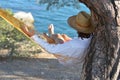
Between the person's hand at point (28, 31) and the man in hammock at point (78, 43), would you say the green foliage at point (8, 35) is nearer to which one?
the person's hand at point (28, 31)

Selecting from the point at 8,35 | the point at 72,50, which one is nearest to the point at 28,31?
the point at 72,50

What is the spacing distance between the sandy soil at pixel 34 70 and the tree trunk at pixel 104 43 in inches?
132

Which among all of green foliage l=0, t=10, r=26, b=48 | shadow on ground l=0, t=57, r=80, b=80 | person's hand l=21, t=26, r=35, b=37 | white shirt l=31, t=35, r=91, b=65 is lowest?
shadow on ground l=0, t=57, r=80, b=80

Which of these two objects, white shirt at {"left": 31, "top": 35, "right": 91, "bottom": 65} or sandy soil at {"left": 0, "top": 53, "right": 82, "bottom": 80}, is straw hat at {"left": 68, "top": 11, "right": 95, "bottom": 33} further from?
sandy soil at {"left": 0, "top": 53, "right": 82, "bottom": 80}

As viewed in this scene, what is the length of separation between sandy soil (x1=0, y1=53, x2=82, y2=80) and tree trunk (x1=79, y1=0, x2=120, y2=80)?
3.36 metres

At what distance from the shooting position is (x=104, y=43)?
110 inches

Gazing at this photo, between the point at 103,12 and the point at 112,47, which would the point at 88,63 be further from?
the point at 103,12

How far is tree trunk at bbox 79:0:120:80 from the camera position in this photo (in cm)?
264

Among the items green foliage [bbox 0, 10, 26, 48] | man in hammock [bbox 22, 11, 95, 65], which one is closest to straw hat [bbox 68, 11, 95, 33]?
man in hammock [bbox 22, 11, 95, 65]

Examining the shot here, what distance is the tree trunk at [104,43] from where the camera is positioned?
2.64m

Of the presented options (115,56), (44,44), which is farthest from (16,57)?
(115,56)

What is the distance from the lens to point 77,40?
9.59 ft

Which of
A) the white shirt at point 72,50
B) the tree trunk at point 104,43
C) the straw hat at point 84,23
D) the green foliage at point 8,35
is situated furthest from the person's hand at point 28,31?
the green foliage at point 8,35

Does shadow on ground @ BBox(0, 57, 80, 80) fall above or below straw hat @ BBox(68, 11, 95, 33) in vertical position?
below
